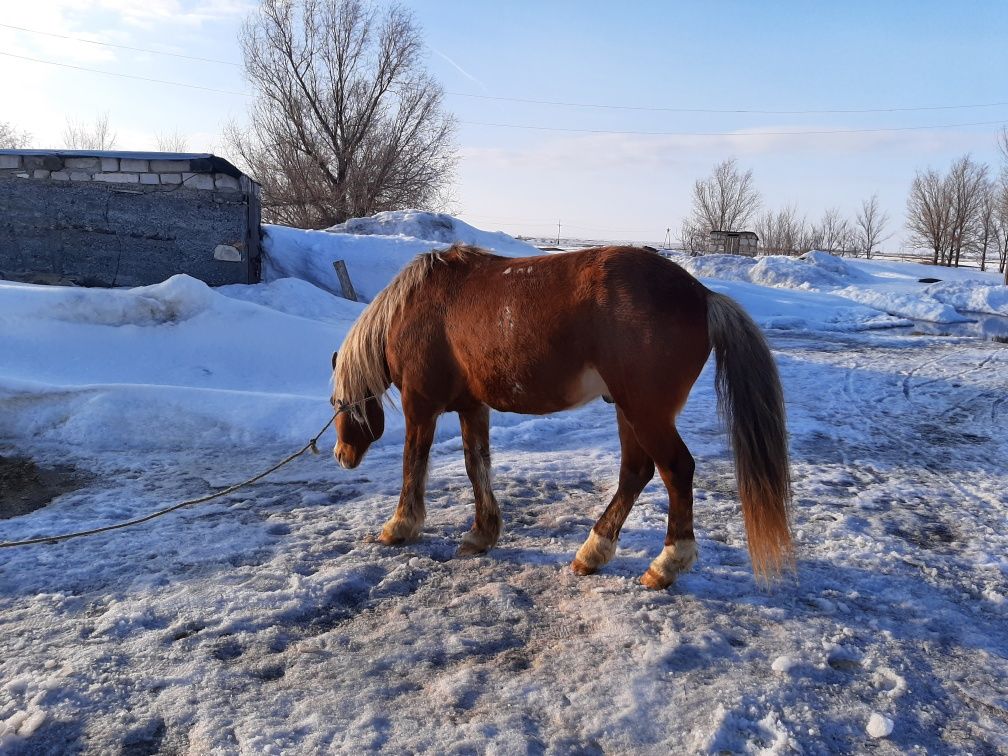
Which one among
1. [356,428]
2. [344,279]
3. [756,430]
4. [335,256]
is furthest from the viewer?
[335,256]

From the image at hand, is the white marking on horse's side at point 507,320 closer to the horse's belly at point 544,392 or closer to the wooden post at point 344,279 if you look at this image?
the horse's belly at point 544,392

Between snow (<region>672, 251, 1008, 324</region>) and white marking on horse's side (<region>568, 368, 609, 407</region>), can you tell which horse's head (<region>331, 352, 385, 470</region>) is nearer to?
white marking on horse's side (<region>568, 368, 609, 407</region>)

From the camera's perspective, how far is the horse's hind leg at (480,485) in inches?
147

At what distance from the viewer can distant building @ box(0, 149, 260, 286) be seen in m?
11.0

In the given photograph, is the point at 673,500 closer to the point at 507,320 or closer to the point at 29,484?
the point at 507,320

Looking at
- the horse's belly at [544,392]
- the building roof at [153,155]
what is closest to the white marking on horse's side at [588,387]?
the horse's belly at [544,392]

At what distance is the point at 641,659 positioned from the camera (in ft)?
8.68

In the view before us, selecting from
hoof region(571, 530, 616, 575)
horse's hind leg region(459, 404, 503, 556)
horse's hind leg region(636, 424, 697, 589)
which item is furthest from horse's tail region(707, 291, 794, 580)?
horse's hind leg region(459, 404, 503, 556)

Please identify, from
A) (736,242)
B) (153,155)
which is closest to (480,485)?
(153,155)

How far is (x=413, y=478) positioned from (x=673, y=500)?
1432mm

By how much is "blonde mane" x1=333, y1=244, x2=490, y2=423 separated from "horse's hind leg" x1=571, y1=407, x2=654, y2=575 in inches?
52.4

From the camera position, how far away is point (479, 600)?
3.18 metres

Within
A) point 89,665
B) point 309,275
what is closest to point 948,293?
point 309,275

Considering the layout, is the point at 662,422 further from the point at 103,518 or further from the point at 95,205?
the point at 95,205
